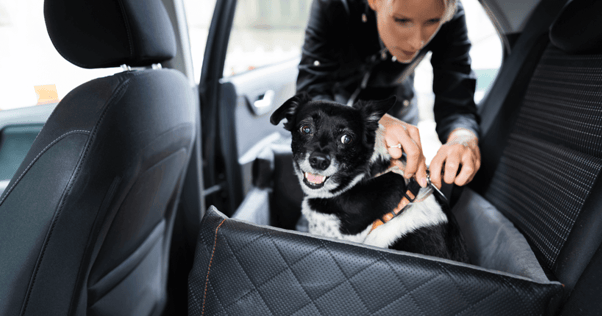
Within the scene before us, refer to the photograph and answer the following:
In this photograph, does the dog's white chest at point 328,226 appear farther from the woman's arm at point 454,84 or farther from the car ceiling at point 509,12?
the car ceiling at point 509,12

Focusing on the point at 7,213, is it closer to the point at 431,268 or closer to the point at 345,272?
the point at 345,272

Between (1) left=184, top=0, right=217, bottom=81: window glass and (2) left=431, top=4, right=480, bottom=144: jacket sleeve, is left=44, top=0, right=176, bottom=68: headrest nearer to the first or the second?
(1) left=184, top=0, right=217, bottom=81: window glass

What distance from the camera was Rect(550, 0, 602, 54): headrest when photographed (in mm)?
983

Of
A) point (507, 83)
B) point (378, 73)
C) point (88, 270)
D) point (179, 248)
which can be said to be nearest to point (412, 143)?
point (378, 73)

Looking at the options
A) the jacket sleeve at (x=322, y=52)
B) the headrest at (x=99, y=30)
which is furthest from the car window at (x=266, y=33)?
the headrest at (x=99, y=30)

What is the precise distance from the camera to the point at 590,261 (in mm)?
794

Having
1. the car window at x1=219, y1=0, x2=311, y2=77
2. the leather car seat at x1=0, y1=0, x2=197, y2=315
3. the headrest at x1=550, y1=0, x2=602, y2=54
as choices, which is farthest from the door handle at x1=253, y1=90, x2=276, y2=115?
the headrest at x1=550, y1=0, x2=602, y2=54

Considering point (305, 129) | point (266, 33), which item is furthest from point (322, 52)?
point (266, 33)

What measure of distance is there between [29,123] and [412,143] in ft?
4.38

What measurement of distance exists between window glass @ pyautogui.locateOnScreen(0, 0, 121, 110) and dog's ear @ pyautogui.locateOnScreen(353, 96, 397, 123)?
870mm

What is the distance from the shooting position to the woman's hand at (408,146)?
0.99 meters

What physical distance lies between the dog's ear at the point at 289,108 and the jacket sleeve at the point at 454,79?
1.80 feet

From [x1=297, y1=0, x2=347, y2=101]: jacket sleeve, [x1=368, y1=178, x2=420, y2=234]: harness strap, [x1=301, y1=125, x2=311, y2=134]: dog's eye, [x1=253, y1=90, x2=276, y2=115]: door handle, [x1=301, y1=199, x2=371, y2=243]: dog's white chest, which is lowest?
[x1=301, y1=199, x2=371, y2=243]: dog's white chest

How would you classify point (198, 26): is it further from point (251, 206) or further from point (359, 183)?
point (359, 183)
